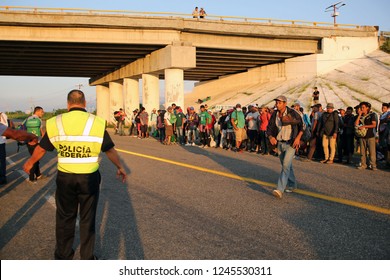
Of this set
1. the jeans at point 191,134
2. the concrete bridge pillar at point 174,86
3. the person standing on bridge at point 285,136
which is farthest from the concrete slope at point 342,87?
the person standing on bridge at point 285,136

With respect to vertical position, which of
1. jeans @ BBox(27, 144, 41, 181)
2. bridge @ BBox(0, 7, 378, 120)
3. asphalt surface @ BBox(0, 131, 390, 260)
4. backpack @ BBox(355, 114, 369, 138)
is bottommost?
asphalt surface @ BBox(0, 131, 390, 260)

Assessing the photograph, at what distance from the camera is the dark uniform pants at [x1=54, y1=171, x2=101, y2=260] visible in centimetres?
391

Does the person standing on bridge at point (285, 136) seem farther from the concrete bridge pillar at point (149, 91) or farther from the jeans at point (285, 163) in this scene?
the concrete bridge pillar at point (149, 91)

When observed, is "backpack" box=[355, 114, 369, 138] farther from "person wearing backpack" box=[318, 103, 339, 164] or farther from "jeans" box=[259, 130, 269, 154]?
"jeans" box=[259, 130, 269, 154]

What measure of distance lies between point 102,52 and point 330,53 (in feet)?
66.1

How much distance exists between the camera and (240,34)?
98.5ft

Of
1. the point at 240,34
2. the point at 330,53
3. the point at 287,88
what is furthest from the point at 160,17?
the point at 330,53

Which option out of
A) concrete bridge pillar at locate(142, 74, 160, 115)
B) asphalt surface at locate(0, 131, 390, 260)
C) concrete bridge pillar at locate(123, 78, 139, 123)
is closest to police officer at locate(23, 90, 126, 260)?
asphalt surface at locate(0, 131, 390, 260)

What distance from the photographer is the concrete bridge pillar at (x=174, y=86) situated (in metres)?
28.6

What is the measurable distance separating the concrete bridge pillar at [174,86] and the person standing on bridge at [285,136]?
21339 mm

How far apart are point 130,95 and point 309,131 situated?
2730 cm

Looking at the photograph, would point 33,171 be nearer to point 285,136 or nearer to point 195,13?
point 285,136

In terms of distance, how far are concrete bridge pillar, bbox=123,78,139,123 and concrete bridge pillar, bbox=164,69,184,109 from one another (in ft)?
26.4

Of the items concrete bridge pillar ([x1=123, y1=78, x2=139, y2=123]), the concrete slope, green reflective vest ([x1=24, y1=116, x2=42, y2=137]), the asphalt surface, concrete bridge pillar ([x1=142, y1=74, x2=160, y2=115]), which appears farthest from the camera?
concrete bridge pillar ([x1=123, y1=78, x2=139, y2=123])
